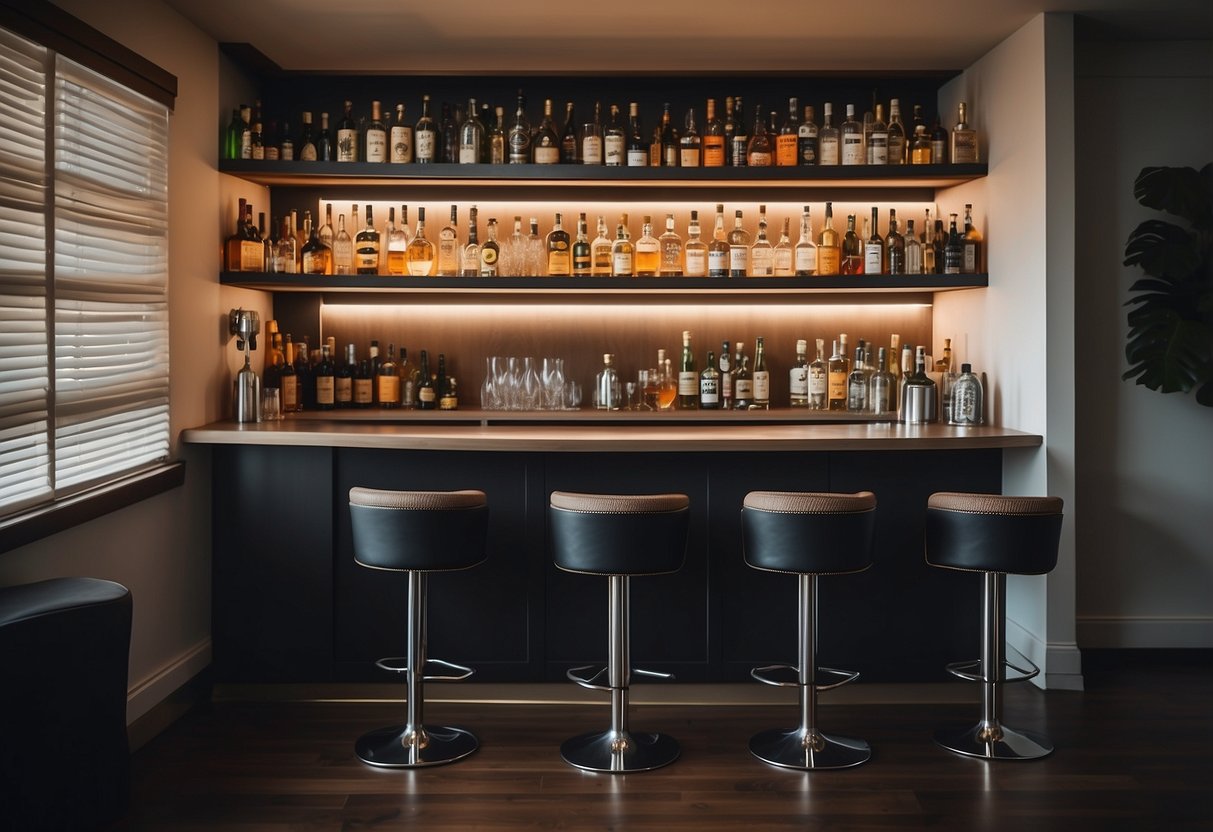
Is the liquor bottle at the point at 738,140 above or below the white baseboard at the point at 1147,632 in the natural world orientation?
above

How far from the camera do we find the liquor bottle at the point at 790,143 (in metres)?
4.43

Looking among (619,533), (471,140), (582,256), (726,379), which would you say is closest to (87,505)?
(619,533)

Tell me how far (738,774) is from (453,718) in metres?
1.05

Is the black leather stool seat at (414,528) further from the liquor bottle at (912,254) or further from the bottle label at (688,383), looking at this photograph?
the liquor bottle at (912,254)

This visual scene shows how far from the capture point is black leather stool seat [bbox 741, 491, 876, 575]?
3000 mm

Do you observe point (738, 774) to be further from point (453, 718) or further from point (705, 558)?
point (453, 718)

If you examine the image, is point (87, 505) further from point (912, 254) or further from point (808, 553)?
point (912, 254)

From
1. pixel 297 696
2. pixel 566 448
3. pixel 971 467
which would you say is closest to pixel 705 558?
pixel 566 448

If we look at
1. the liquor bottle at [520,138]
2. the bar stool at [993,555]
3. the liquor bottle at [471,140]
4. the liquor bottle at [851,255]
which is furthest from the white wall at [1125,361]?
the liquor bottle at [471,140]

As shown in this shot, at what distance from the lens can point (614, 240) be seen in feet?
15.6

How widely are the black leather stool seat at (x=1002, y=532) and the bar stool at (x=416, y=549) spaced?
145cm

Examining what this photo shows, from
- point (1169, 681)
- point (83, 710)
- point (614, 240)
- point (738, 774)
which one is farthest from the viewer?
point (614, 240)

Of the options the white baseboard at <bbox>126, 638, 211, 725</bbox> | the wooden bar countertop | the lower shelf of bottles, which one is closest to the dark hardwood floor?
the white baseboard at <bbox>126, 638, 211, 725</bbox>

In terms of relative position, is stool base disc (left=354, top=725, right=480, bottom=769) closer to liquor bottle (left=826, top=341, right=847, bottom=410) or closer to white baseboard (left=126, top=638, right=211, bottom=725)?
white baseboard (left=126, top=638, right=211, bottom=725)
